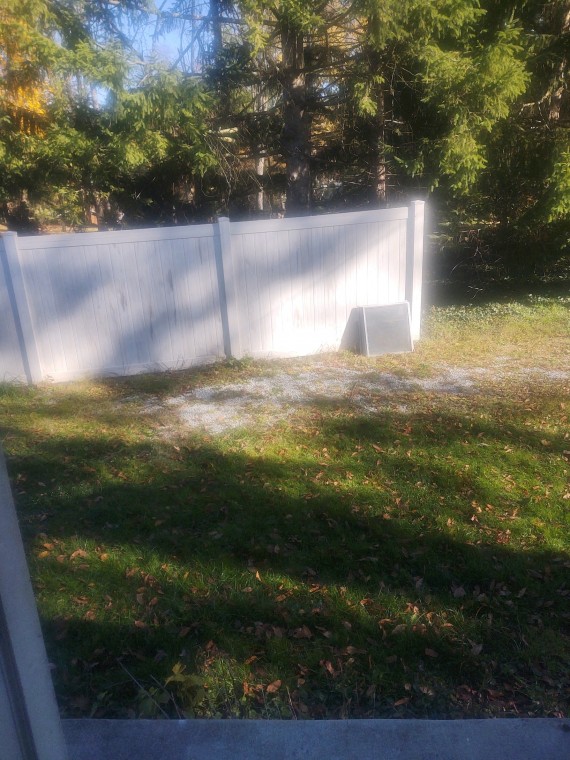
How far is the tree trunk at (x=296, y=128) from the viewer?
39.3ft

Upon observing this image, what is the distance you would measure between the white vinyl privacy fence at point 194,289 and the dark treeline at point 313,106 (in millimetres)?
2971

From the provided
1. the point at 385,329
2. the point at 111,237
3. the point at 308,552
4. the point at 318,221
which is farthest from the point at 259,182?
the point at 308,552

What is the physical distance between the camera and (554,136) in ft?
34.6

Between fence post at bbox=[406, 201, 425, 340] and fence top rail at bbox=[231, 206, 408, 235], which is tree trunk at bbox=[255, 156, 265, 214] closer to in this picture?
fence top rail at bbox=[231, 206, 408, 235]

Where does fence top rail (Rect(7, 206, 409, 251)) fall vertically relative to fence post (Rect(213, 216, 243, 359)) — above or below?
above

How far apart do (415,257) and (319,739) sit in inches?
288

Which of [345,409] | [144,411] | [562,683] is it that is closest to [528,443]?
[345,409]

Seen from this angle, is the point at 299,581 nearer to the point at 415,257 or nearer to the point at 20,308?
the point at 20,308

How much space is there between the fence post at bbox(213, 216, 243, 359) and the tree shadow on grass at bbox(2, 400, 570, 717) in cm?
311

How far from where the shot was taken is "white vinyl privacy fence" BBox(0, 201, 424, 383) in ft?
25.8

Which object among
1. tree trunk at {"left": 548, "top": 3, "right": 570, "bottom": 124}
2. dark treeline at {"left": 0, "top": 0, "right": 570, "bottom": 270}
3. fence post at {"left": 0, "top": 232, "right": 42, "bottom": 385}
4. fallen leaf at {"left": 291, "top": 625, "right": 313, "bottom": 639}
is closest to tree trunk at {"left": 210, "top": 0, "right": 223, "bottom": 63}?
dark treeline at {"left": 0, "top": 0, "right": 570, "bottom": 270}

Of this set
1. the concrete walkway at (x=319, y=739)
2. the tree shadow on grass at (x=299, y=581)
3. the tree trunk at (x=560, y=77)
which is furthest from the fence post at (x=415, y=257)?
the concrete walkway at (x=319, y=739)

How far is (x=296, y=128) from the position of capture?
12570 millimetres

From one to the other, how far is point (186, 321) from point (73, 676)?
588 centimetres
